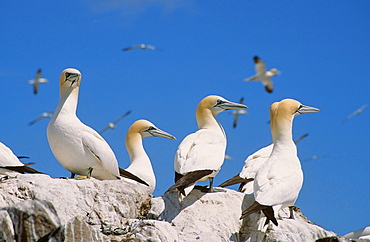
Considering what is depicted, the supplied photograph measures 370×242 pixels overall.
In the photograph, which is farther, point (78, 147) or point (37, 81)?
→ point (37, 81)

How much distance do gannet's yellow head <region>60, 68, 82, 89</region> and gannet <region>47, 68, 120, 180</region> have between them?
0.37 metres

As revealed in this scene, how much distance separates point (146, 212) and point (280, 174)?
177cm

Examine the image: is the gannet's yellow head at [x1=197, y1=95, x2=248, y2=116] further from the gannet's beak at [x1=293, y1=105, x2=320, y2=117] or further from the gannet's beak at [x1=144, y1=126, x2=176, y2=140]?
the gannet's beak at [x1=144, y1=126, x2=176, y2=140]

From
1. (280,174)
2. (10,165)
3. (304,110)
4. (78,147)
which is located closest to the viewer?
(280,174)

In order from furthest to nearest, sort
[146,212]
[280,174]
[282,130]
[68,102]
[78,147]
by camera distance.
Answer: [68,102]
[282,130]
[78,147]
[146,212]
[280,174]

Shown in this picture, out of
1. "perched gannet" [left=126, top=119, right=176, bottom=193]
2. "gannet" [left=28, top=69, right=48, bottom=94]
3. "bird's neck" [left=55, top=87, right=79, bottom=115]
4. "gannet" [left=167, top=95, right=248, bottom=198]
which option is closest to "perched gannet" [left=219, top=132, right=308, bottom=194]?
"gannet" [left=167, top=95, right=248, bottom=198]

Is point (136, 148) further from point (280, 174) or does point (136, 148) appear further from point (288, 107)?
point (280, 174)

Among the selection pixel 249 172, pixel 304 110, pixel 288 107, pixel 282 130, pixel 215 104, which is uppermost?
pixel 304 110

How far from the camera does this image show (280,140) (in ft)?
34.1

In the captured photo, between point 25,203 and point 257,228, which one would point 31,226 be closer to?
point 25,203

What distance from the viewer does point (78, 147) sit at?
10.2m

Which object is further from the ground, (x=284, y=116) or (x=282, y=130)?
(x=284, y=116)

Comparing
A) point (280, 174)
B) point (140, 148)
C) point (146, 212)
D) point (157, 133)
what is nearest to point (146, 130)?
point (157, 133)

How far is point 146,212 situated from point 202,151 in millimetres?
1147
